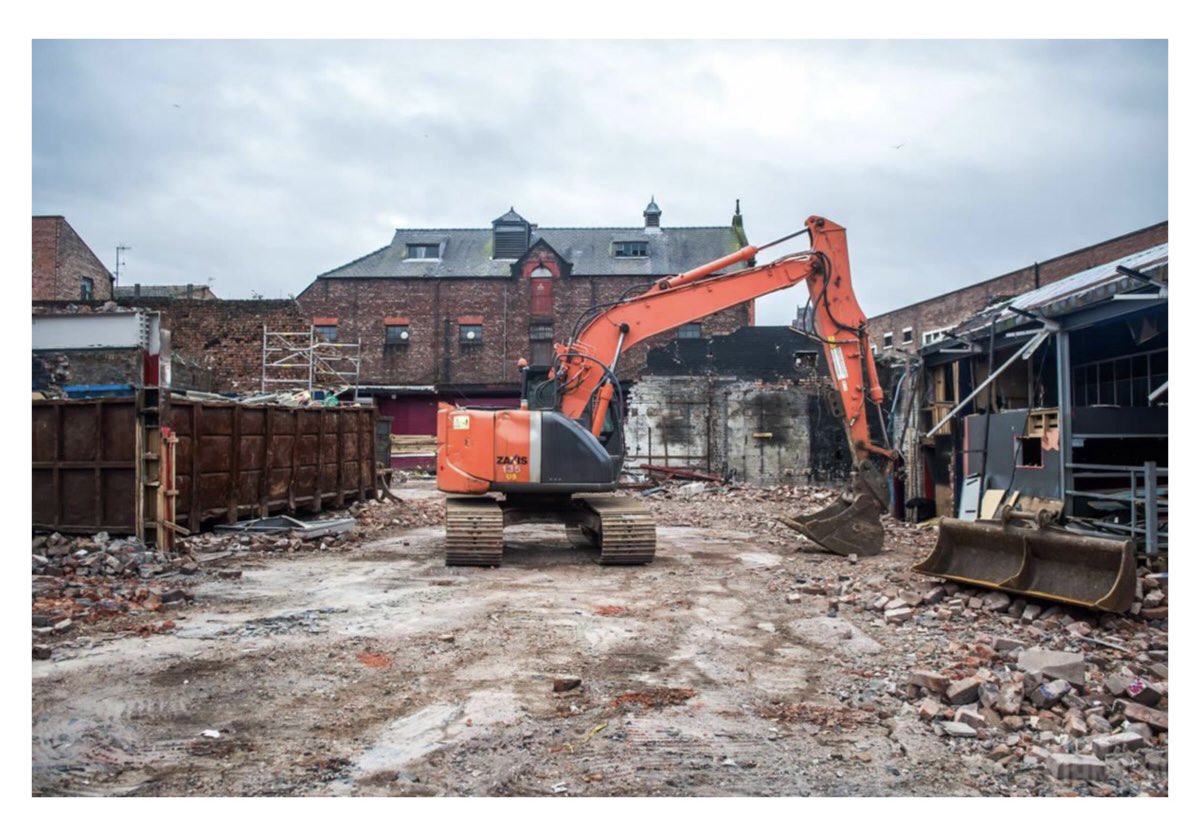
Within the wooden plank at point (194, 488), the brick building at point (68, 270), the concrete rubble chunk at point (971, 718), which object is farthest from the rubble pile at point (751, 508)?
the brick building at point (68, 270)

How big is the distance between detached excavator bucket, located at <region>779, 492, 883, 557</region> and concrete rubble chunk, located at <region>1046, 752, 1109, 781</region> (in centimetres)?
677

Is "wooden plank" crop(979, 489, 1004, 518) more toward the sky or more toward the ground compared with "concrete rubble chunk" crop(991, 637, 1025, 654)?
more toward the sky

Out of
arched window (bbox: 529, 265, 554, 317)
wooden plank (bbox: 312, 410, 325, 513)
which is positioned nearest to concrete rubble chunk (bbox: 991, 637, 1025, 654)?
wooden plank (bbox: 312, 410, 325, 513)

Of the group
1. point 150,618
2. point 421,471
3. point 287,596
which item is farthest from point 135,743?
point 421,471

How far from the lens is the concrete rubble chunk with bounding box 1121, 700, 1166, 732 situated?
4406mm

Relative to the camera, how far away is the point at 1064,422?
32.9 feet

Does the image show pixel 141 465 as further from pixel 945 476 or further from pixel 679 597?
pixel 945 476

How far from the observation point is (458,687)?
209 inches

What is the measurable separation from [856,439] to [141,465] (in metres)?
8.63

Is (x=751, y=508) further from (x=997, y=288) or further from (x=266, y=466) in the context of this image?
(x=997, y=288)

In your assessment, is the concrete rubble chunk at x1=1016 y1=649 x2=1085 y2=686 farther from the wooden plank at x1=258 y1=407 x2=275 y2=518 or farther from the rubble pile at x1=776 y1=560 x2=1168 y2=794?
the wooden plank at x1=258 y1=407 x2=275 y2=518

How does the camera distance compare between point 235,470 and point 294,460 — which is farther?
point 294,460

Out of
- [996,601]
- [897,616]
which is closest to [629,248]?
[996,601]

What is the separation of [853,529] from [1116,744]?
6628 millimetres
